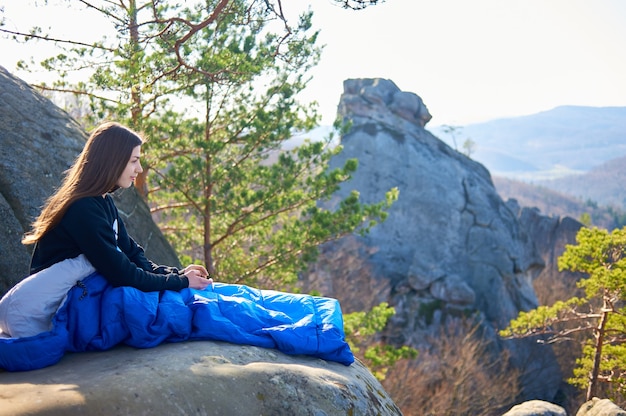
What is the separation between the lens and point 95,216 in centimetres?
331

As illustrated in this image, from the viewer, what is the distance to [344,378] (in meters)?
3.62

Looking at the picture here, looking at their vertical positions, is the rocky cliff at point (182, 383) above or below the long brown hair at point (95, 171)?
below

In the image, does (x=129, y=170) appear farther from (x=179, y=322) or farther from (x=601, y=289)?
(x=601, y=289)

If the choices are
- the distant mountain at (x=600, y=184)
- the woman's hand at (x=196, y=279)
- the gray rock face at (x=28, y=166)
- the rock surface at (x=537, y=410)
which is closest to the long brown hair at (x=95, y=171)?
the woman's hand at (x=196, y=279)

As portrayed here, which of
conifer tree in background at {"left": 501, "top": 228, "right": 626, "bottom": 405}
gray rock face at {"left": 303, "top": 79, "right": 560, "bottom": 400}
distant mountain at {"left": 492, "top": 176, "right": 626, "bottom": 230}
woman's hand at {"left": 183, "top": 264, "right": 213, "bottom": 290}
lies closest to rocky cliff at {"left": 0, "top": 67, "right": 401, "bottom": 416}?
woman's hand at {"left": 183, "top": 264, "right": 213, "bottom": 290}

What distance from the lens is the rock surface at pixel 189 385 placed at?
107 inches

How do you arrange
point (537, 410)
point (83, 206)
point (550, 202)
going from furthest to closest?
point (550, 202) → point (537, 410) → point (83, 206)

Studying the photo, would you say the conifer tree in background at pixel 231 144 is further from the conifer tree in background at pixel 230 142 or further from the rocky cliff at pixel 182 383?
the rocky cliff at pixel 182 383

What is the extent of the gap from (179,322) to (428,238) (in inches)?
1060

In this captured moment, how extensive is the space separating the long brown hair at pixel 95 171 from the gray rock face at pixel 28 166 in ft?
4.72

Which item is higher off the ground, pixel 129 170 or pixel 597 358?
pixel 129 170

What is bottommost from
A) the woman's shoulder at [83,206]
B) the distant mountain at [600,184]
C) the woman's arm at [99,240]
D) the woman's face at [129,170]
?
the distant mountain at [600,184]

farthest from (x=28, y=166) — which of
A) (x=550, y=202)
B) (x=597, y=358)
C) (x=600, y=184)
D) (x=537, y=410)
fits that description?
(x=600, y=184)

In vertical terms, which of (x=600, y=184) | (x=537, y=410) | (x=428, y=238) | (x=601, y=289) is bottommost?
(x=600, y=184)
